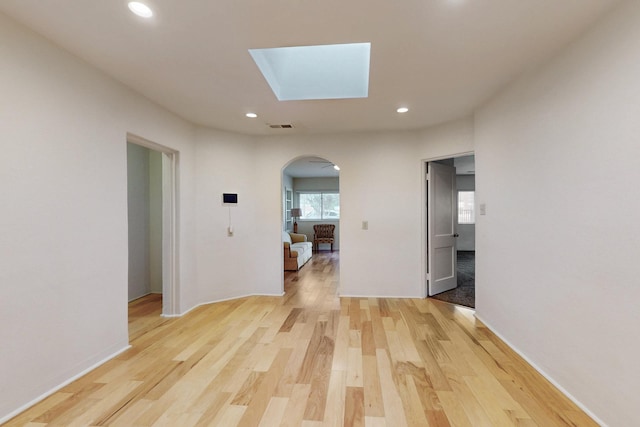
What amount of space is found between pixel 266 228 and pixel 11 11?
3337mm

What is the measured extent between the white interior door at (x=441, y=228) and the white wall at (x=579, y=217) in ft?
4.76

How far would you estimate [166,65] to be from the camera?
2.40 meters

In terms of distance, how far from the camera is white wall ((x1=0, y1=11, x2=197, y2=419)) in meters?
1.86

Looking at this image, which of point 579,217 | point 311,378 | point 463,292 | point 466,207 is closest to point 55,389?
point 311,378

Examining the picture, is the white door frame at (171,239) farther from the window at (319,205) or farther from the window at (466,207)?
the window at (466,207)

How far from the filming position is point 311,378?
7.47 ft

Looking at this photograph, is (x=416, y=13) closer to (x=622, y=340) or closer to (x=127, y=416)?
(x=622, y=340)

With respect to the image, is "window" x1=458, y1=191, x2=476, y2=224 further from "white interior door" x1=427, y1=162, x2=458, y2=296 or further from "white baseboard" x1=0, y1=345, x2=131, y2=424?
"white baseboard" x1=0, y1=345, x2=131, y2=424

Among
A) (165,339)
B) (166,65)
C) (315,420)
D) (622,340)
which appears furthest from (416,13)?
(165,339)

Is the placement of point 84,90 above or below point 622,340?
above

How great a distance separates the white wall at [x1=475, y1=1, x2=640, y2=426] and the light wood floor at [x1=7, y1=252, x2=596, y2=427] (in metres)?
0.29

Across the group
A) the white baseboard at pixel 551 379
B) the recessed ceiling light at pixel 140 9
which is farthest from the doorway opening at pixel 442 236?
the recessed ceiling light at pixel 140 9

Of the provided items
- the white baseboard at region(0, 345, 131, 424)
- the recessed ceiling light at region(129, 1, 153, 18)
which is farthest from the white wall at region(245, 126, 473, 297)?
the recessed ceiling light at region(129, 1, 153, 18)

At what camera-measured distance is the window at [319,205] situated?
1067cm
